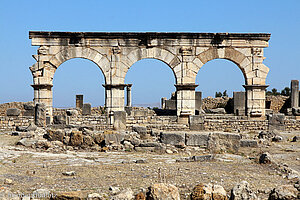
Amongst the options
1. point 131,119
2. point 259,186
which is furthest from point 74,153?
point 131,119

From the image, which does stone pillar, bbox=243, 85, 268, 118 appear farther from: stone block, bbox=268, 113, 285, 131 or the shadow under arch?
stone block, bbox=268, 113, 285, 131

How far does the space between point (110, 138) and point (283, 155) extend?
4878mm

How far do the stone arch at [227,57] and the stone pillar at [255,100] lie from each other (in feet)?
1.94

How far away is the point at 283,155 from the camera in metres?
10.8

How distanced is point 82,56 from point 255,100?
27.7 ft

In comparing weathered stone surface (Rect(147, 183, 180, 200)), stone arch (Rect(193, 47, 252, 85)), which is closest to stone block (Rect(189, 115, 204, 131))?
stone arch (Rect(193, 47, 252, 85))

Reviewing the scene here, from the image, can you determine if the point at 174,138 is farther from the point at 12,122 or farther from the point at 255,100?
the point at 255,100

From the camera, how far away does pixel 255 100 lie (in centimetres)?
1880

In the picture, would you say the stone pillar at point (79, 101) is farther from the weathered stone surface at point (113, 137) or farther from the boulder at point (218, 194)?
the boulder at point (218, 194)

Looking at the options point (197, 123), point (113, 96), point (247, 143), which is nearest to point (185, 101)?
point (197, 123)

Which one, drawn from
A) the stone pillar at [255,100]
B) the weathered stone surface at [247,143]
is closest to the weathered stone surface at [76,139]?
the weathered stone surface at [247,143]

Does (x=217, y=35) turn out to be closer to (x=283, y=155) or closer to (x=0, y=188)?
(x=283, y=155)

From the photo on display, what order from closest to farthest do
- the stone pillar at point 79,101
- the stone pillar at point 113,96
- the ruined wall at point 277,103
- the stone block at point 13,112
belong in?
the stone block at point 13,112 → the stone pillar at point 113,96 → the ruined wall at point 277,103 → the stone pillar at point 79,101

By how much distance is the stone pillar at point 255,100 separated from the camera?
18750mm
